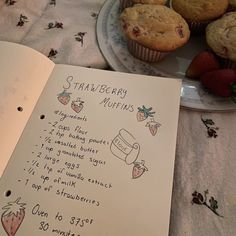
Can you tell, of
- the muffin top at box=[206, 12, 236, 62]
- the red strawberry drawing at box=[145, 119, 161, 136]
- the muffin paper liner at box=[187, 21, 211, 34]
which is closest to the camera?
the red strawberry drawing at box=[145, 119, 161, 136]

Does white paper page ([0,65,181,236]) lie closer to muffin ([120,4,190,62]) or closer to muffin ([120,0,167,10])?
muffin ([120,4,190,62])

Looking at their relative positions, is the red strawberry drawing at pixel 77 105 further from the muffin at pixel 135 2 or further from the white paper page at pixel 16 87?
the muffin at pixel 135 2

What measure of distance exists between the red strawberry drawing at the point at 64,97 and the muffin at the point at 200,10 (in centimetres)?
36

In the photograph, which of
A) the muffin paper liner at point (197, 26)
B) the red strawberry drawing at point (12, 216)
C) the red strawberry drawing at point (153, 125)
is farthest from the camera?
the muffin paper liner at point (197, 26)

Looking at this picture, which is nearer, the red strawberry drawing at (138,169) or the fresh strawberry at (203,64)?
the red strawberry drawing at (138,169)

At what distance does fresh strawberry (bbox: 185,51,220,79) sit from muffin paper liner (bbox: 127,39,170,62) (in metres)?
0.07

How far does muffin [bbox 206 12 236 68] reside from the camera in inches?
27.8

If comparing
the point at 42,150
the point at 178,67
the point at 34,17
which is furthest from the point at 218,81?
the point at 34,17

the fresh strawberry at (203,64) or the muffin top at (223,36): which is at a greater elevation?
the muffin top at (223,36)

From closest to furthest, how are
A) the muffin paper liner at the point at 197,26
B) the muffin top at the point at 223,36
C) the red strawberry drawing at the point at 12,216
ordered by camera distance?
the red strawberry drawing at the point at 12,216
the muffin top at the point at 223,36
the muffin paper liner at the point at 197,26

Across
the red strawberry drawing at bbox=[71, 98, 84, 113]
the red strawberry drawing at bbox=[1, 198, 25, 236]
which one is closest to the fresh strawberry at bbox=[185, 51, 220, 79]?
the red strawberry drawing at bbox=[71, 98, 84, 113]

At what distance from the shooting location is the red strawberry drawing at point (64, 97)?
0.64 metres

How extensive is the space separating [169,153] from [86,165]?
14 centimetres

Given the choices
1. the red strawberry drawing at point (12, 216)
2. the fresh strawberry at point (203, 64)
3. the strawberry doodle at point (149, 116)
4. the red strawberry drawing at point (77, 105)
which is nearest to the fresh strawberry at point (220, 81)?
the fresh strawberry at point (203, 64)
